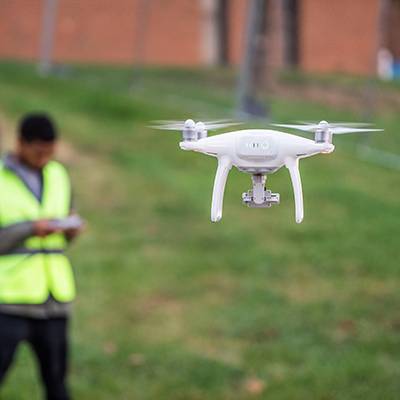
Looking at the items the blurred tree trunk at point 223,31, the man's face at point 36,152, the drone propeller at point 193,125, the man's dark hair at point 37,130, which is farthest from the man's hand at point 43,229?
the blurred tree trunk at point 223,31

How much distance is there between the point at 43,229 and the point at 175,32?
12588mm

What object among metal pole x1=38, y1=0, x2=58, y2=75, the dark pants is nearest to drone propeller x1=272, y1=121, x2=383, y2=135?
the dark pants

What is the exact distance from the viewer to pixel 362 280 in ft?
28.4

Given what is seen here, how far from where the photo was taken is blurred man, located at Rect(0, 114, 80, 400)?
520cm

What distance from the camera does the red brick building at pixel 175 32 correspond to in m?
15.7

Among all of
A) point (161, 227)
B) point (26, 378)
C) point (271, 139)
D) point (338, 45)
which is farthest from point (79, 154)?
point (271, 139)

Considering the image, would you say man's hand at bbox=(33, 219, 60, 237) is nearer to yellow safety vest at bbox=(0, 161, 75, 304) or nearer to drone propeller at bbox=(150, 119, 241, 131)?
yellow safety vest at bbox=(0, 161, 75, 304)

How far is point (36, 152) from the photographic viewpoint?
16.7ft

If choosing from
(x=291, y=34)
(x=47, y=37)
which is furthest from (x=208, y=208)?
(x=291, y=34)

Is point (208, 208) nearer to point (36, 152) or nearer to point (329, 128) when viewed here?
point (36, 152)

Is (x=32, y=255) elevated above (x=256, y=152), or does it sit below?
below

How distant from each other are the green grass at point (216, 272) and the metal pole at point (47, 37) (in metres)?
2.39

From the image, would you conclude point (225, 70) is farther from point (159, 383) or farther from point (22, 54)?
point (159, 383)

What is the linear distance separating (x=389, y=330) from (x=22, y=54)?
1047 cm
